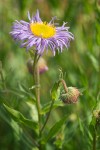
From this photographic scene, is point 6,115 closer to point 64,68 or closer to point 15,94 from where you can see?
point 15,94

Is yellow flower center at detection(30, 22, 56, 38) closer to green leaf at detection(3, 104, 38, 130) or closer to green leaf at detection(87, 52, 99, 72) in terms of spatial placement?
green leaf at detection(3, 104, 38, 130)

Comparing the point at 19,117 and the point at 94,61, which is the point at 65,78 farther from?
the point at 19,117

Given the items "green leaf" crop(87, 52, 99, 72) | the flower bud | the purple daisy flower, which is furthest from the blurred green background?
the purple daisy flower

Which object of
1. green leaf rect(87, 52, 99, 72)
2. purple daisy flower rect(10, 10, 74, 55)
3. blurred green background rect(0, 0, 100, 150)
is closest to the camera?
purple daisy flower rect(10, 10, 74, 55)

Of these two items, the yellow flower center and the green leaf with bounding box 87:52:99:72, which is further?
the green leaf with bounding box 87:52:99:72

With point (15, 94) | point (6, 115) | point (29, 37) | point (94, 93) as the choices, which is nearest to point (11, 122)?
point (6, 115)

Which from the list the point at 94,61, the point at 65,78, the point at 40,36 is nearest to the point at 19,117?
the point at 40,36

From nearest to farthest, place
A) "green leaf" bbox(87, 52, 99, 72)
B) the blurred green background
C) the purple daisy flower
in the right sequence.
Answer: the purple daisy flower → the blurred green background → "green leaf" bbox(87, 52, 99, 72)

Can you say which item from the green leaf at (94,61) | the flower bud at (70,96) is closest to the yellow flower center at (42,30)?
the flower bud at (70,96)
